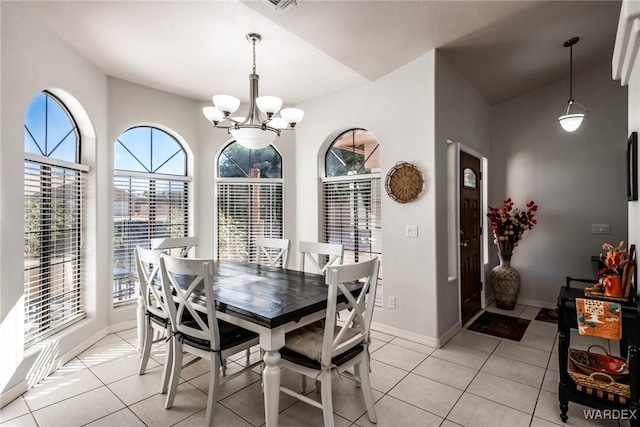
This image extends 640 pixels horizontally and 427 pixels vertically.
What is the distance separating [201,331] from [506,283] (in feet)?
12.6

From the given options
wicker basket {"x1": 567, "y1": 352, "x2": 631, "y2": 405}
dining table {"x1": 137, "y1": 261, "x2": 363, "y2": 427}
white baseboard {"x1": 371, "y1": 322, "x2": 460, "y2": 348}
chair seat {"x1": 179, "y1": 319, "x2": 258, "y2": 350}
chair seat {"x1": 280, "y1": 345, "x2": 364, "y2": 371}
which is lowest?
white baseboard {"x1": 371, "y1": 322, "x2": 460, "y2": 348}

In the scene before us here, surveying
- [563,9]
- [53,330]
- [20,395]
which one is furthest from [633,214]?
[53,330]

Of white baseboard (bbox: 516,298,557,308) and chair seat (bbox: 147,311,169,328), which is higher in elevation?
chair seat (bbox: 147,311,169,328)

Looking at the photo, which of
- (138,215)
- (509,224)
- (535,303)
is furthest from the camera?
(535,303)

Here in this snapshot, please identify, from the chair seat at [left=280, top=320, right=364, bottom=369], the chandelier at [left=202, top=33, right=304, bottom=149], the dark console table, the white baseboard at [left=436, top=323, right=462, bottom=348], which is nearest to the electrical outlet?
the white baseboard at [left=436, top=323, right=462, bottom=348]

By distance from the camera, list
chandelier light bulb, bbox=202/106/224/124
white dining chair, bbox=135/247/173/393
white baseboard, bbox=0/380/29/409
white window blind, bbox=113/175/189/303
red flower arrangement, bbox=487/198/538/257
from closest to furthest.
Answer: white baseboard, bbox=0/380/29/409, white dining chair, bbox=135/247/173/393, chandelier light bulb, bbox=202/106/224/124, white window blind, bbox=113/175/189/303, red flower arrangement, bbox=487/198/538/257

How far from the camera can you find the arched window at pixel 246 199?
14.4ft

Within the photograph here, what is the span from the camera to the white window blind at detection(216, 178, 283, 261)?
4.38 m

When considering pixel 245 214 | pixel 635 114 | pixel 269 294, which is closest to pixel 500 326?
pixel 635 114

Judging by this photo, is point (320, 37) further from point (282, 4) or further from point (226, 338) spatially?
point (226, 338)

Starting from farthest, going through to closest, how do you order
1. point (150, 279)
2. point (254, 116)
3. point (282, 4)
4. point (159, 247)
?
1. point (159, 247)
2. point (254, 116)
3. point (150, 279)
4. point (282, 4)

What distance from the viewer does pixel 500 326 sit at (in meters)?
3.65

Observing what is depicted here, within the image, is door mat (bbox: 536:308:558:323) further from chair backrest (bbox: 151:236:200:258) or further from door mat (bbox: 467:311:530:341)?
chair backrest (bbox: 151:236:200:258)

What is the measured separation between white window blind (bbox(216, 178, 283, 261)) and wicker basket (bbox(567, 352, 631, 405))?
3.38 meters
